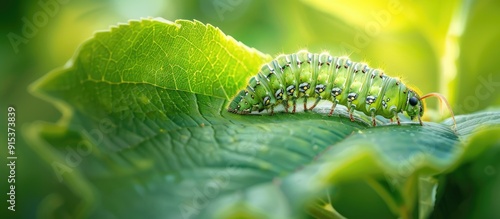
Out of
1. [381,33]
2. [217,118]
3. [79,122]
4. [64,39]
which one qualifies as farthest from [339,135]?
[64,39]

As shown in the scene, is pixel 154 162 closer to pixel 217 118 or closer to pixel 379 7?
pixel 217 118

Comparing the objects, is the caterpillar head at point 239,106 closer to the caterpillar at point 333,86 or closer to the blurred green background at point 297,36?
the caterpillar at point 333,86

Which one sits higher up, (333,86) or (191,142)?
(333,86)

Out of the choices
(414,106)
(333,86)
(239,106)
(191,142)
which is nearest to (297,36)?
(333,86)

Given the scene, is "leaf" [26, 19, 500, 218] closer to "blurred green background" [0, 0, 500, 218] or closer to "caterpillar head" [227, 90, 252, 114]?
"caterpillar head" [227, 90, 252, 114]

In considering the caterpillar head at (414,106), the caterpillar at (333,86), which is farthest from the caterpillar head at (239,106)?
the caterpillar head at (414,106)

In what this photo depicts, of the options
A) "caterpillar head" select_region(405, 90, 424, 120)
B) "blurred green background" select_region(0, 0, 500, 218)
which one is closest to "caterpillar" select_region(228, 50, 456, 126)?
"caterpillar head" select_region(405, 90, 424, 120)

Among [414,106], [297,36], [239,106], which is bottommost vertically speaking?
[414,106]

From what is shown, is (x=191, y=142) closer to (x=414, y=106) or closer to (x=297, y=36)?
(x=414, y=106)
